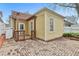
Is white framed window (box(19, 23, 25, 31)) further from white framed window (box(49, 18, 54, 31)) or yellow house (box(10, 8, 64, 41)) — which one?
white framed window (box(49, 18, 54, 31))

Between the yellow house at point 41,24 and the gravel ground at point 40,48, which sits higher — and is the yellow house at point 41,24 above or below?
above

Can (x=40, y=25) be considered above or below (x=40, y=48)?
above

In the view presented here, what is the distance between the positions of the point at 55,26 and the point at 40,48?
0.33m

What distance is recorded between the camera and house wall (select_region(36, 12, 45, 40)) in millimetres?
2631

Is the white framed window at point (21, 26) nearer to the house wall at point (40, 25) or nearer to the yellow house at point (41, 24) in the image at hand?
the yellow house at point (41, 24)

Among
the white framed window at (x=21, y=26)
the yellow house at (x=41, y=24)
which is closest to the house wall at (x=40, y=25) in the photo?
the yellow house at (x=41, y=24)

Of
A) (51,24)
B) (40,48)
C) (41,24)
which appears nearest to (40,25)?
(41,24)

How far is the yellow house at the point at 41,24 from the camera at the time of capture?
2.62 m

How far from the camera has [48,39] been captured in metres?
2.65

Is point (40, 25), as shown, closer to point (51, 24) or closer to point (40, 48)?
point (51, 24)

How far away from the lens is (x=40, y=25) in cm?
265

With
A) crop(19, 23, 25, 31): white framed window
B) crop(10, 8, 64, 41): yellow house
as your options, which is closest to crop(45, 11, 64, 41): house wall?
crop(10, 8, 64, 41): yellow house

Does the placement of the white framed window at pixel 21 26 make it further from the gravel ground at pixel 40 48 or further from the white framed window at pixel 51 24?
the white framed window at pixel 51 24

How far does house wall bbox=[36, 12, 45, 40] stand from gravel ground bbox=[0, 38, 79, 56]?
0.08 meters
